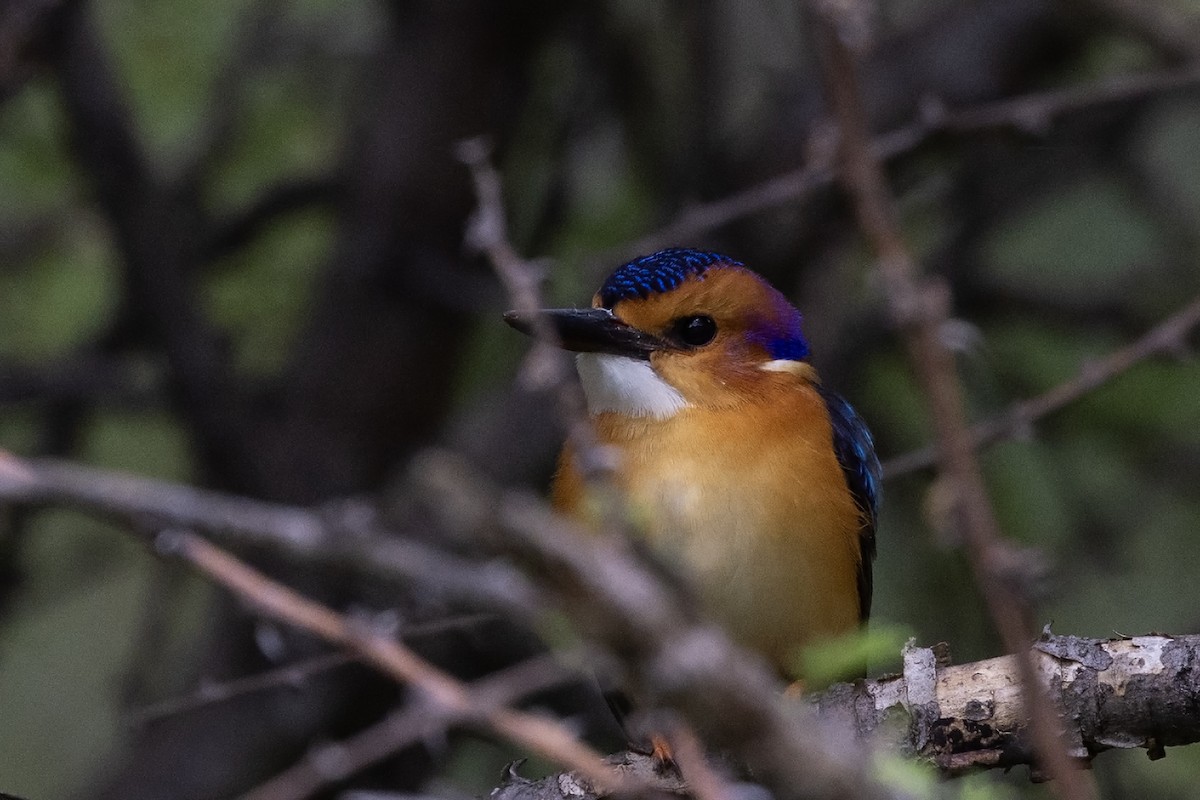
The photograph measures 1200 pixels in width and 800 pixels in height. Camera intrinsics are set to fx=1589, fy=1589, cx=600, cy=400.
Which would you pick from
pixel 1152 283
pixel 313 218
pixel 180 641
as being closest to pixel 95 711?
pixel 180 641

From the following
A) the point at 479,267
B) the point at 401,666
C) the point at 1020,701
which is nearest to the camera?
the point at 401,666

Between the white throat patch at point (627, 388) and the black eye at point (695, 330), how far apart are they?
11 cm

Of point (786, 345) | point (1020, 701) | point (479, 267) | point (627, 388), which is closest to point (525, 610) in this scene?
point (1020, 701)

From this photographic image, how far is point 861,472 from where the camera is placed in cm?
294

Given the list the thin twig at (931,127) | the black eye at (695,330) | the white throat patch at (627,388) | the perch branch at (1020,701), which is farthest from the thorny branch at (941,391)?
the black eye at (695,330)

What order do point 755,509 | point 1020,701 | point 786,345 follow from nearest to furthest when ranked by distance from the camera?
point 1020,701 < point 755,509 < point 786,345

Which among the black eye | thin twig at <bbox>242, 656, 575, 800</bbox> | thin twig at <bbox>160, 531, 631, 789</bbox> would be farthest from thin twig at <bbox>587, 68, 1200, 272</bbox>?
thin twig at <bbox>160, 531, 631, 789</bbox>

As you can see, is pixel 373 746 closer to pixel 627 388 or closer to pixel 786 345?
pixel 627 388

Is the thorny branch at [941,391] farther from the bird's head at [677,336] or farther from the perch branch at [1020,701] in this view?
the bird's head at [677,336]

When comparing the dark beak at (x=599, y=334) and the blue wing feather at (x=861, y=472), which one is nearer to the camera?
the dark beak at (x=599, y=334)

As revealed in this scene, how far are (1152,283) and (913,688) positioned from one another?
268 cm

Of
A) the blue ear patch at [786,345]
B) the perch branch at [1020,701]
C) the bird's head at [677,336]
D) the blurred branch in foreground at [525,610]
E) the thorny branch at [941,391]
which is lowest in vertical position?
the blurred branch in foreground at [525,610]

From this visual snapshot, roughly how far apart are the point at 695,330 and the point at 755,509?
501mm

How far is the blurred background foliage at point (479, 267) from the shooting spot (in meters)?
3.88
